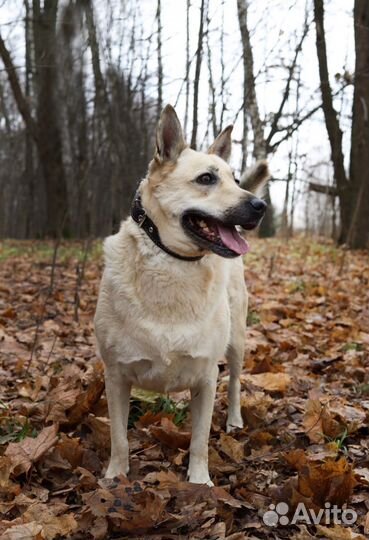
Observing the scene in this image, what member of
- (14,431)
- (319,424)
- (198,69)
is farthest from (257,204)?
(198,69)

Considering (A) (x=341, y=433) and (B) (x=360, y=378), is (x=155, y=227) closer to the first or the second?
(A) (x=341, y=433)

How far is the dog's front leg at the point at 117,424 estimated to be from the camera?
287 cm

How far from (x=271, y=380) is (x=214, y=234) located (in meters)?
1.67

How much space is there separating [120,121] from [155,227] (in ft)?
21.5

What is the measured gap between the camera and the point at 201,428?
292cm

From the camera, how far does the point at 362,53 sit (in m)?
12.4

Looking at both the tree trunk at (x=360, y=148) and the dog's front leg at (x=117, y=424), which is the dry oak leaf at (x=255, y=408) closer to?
the dog's front leg at (x=117, y=424)

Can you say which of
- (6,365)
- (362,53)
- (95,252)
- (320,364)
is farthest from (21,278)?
(362,53)

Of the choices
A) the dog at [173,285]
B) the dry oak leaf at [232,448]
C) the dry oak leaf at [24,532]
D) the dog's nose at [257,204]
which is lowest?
the dry oak leaf at [232,448]

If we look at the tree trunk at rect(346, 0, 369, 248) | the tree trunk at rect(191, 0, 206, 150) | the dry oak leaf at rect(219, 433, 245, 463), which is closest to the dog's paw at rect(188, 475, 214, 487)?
the dry oak leaf at rect(219, 433, 245, 463)

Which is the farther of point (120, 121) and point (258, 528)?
point (120, 121)

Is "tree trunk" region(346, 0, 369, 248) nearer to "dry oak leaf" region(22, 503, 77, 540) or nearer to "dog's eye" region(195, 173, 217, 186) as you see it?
"dog's eye" region(195, 173, 217, 186)

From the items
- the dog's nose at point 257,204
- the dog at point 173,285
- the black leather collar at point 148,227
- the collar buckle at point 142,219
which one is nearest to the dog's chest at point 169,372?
the dog at point 173,285

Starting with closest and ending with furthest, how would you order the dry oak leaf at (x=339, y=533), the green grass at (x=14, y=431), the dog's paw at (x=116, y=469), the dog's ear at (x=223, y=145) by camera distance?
1. the dry oak leaf at (x=339, y=533)
2. the dog's paw at (x=116, y=469)
3. the green grass at (x=14, y=431)
4. the dog's ear at (x=223, y=145)
